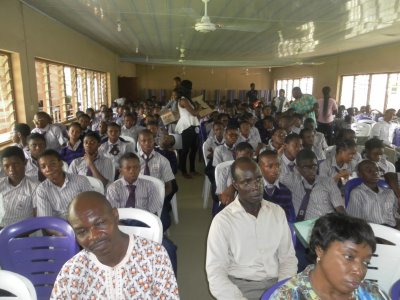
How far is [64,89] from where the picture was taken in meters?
7.10

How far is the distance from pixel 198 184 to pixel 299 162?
288cm

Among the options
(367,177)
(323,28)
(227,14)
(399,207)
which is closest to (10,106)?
(227,14)

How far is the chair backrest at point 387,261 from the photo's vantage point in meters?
1.91

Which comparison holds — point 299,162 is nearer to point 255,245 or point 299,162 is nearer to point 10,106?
point 255,245

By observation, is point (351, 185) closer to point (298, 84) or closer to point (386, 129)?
point (386, 129)

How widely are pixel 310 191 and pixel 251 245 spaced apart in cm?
111

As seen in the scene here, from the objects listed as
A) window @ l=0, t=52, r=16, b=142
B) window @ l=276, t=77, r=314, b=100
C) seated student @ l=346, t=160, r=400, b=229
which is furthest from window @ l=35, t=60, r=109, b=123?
window @ l=276, t=77, r=314, b=100

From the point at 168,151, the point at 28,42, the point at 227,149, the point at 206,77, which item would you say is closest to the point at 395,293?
the point at 227,149

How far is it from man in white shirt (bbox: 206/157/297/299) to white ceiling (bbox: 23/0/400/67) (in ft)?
10.4

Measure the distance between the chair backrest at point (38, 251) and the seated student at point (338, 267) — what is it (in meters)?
1.33

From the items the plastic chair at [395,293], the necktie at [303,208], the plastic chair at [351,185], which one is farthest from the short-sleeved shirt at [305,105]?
the plastic chair at [395,293]

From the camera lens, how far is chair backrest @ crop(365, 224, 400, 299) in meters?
1.91

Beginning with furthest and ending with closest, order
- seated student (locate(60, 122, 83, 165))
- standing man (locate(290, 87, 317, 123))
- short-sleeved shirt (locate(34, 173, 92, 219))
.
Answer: standing man (locate(290, 87, 317, 123)) < seated student (locate(60, 122, 83, 165)) < short-sleeved shirt (locate(34, 173, 92, 219))

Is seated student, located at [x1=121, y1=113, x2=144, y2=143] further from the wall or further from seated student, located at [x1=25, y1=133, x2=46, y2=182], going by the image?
the wall
